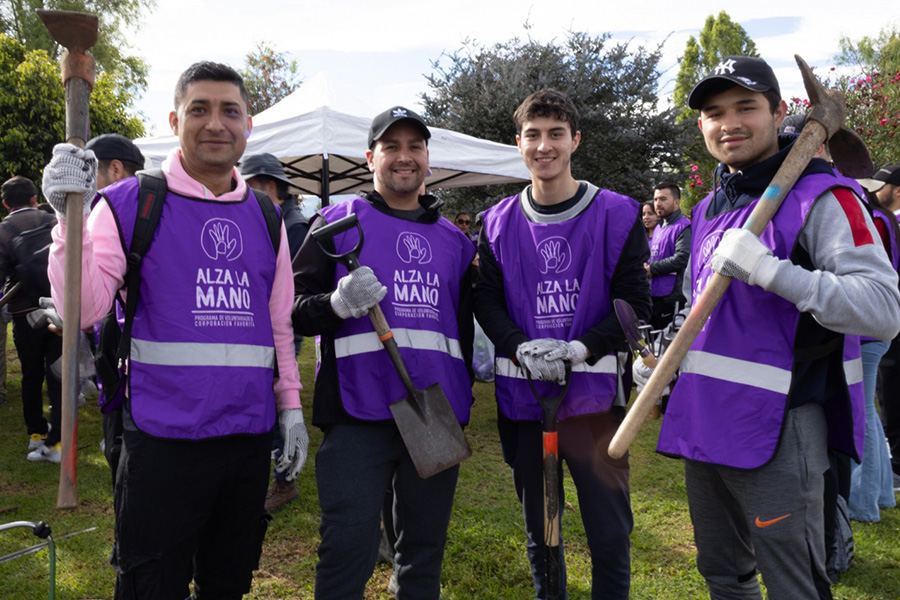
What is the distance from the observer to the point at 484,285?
2.65 m

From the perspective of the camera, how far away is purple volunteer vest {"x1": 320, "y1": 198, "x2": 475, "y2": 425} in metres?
2.34

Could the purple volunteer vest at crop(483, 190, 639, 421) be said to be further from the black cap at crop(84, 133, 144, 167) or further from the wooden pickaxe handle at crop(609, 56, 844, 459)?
the black cap at crop(84, 133, 144, 167)

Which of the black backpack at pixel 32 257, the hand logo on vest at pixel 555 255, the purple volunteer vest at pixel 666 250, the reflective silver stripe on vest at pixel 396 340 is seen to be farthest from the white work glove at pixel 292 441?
the purple volunteer vest at pixel 666 250

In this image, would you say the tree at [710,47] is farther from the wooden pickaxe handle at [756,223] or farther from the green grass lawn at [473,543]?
the wooden pickaxe handle at [756,223]

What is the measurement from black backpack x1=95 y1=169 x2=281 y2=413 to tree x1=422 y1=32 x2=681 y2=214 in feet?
34.1

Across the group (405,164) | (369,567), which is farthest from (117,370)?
(405,164)

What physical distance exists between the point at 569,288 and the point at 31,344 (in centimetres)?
523

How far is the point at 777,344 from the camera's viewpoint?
6.07 feet

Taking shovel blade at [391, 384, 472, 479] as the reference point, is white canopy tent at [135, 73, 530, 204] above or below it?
above

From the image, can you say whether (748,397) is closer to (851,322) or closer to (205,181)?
(851,322)

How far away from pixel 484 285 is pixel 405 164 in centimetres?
61

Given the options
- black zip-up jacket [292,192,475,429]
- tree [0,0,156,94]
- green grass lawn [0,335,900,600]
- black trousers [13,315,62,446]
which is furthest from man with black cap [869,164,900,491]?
tree [0,0,156,94]

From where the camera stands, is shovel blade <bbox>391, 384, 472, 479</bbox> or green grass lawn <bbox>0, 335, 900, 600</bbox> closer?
shovel blade <bbox>391, 384, 472, 479</bbox>

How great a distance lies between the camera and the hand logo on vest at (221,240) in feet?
6.77
